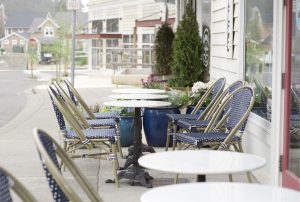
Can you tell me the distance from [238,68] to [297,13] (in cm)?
235

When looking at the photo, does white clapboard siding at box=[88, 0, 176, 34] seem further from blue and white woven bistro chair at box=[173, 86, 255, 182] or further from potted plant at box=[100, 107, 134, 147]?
blue and white woven bistro chair at box=[173, 86, 255, 182]

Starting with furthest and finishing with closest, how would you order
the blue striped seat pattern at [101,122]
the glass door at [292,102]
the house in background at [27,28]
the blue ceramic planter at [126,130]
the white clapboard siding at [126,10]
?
the house in background at [27,28] < the white clapboard siding at [126,10] < the blue ceramic planter at [126,130] < the blue striped seat pattern at [101,122] < the glass door at [292,102]

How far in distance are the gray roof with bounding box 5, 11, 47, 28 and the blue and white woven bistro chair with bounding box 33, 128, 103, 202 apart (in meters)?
90.6

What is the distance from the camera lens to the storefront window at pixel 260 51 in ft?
19.8

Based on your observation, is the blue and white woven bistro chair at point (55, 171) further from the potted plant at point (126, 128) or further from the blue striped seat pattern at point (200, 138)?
the potted plant at point (126, 128)

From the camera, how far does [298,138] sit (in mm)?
5094

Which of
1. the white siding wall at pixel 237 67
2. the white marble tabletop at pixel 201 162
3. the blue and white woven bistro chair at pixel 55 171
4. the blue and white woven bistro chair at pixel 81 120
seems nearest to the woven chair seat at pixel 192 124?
the white siding wall at pixel 237 67

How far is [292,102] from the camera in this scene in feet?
17.3

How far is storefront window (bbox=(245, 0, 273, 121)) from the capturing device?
A: 19.8 feet

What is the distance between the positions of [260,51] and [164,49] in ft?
24.9

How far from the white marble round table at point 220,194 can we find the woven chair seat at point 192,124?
3.80 meters

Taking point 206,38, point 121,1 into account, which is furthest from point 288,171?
point 121,1

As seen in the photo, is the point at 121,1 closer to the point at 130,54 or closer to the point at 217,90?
the point at 130,54

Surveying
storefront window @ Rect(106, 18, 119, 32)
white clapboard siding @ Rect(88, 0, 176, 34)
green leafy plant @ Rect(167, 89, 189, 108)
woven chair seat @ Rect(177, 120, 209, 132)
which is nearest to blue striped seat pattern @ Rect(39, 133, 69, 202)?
woven chair seat @ Rect(177, 120, 209, 132)
